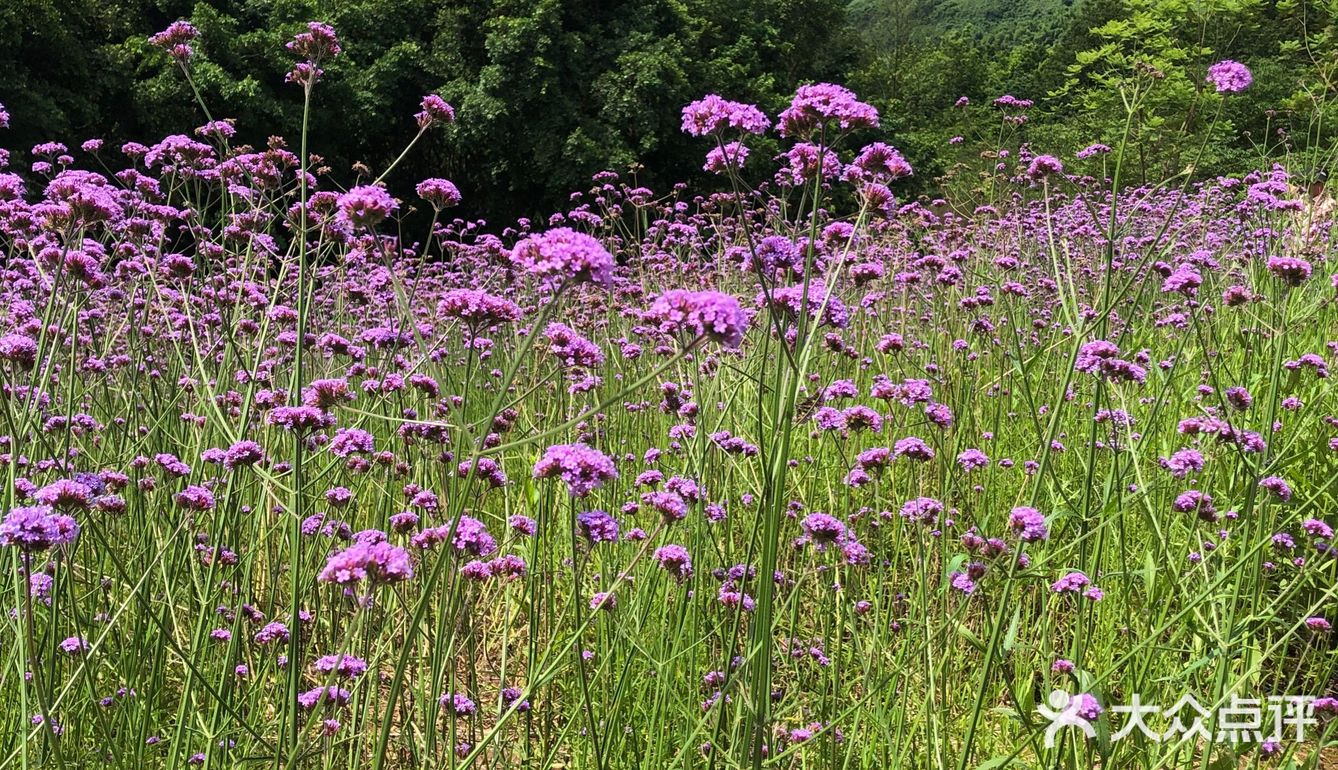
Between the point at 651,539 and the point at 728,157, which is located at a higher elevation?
Result: the point at 728,157

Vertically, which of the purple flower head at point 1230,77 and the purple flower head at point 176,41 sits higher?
the purple flower head at point 176,41

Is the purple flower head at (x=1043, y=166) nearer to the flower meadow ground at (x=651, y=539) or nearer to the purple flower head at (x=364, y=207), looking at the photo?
the flower meadow ground at (x=651, y=539)

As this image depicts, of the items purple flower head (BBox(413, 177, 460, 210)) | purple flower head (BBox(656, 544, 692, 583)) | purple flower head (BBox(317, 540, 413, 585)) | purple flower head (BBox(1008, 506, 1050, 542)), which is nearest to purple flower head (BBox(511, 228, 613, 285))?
purple flower head (BBox(317, 540, 413, 585))

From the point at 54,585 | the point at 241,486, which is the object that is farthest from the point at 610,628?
the point at 54,585

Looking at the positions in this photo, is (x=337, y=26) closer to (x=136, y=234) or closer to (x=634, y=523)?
(x=136, y=234)

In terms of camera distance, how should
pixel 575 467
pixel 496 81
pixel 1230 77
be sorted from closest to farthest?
pixel 575 467 < pixel 1230 77 < pixel 496 81

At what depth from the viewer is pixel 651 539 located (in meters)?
1.85

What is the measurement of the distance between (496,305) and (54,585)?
0.98m

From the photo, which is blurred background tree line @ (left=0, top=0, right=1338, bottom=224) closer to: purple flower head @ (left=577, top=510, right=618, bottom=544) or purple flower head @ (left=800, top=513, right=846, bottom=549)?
purple flower head @ (left=800, top=513, right=846, bottom=549)

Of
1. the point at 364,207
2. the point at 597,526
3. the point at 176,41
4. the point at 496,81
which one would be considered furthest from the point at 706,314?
the point at 496,81

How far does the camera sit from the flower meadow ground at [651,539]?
5.69ft

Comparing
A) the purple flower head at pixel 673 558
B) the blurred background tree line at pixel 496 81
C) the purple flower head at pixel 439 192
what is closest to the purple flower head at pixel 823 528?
the purple flower head at pixel 673 558

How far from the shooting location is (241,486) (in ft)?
8.96

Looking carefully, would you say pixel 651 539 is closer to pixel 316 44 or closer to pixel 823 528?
pixel 823 528
